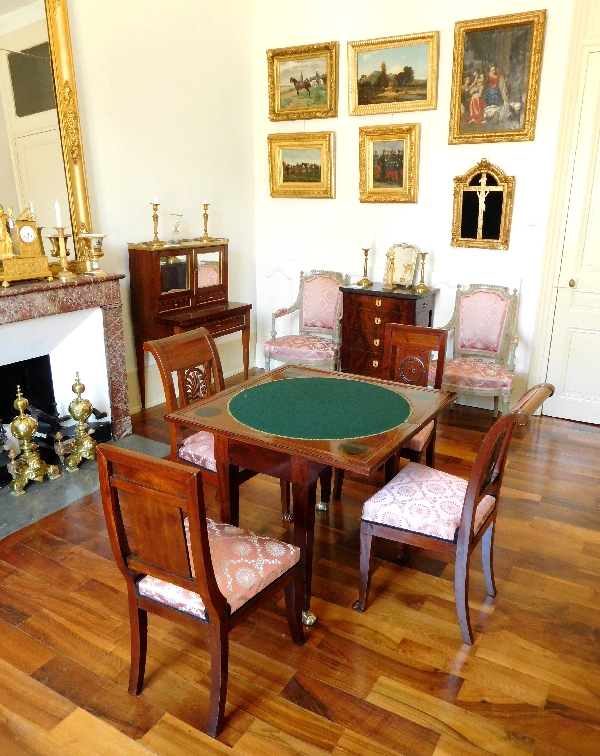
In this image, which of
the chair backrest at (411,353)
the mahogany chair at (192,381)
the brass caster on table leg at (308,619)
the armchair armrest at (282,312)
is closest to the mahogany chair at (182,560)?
the brass caster on table leg at (308,619)

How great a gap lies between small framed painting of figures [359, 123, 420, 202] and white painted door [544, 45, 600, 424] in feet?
3.85

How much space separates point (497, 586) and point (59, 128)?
367cm

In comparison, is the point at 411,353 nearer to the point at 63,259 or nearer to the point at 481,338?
the point at 481,338

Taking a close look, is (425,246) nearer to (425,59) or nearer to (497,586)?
(425,59)

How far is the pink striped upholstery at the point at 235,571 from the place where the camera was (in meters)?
1.79

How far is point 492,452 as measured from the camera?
2080 millimetres

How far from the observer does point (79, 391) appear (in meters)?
3.67

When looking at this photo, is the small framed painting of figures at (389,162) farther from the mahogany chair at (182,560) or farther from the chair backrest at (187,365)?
the mahogany chair at (182,560)

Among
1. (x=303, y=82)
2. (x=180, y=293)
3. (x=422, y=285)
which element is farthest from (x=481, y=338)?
(x=303, y=82)

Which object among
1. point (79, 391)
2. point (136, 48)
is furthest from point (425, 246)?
point (79, 391)

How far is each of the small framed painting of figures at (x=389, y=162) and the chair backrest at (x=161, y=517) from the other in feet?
12.4

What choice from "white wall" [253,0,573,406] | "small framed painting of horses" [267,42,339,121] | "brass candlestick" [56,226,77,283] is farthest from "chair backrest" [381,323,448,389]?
"small framed painting of horses" [267,42,339,121]

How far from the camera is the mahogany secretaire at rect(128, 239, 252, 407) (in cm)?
430

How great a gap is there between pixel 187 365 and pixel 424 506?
1331 millimetres
